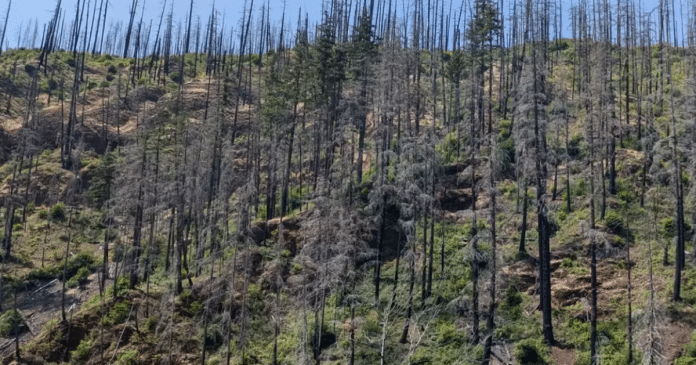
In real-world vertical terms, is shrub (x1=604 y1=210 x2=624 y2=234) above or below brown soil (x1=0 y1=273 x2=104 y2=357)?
above

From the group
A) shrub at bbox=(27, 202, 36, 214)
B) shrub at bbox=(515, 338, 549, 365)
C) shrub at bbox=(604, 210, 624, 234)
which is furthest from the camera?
shrub at bbox=(27, 202, 36, 214)

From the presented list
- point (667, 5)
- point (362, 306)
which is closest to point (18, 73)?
point (362, 306)

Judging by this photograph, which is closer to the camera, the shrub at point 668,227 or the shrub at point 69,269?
the shrub at point 668,227

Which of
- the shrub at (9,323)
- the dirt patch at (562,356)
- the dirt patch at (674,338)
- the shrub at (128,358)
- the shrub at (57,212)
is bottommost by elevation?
the shrub at (128,358)

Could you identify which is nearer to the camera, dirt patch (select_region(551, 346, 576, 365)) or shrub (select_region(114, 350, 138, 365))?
dirt patch (select_region(551, 346, 576, 365))

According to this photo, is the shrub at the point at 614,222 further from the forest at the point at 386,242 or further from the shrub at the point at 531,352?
the shrub at the point at 531,352

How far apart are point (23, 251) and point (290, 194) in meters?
24.7

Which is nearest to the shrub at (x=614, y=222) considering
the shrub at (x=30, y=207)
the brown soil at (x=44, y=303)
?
the brown soil at (x=44, y=303)

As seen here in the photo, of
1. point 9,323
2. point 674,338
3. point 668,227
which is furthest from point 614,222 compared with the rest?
point 9,323

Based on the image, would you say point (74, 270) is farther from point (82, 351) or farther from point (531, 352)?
point (531, 352)

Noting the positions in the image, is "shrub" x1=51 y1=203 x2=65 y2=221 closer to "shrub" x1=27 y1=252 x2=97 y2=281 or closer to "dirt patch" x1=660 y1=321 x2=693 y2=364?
"shrub" x1=27 y1=252 x2=97 y2=281

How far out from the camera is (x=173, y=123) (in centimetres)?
4541

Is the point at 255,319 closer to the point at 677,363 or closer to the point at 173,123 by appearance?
the point at 173,123

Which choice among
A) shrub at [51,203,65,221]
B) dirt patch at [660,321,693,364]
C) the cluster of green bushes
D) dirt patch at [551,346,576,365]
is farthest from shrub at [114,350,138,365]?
dirt patch at [660,321,693,364]
